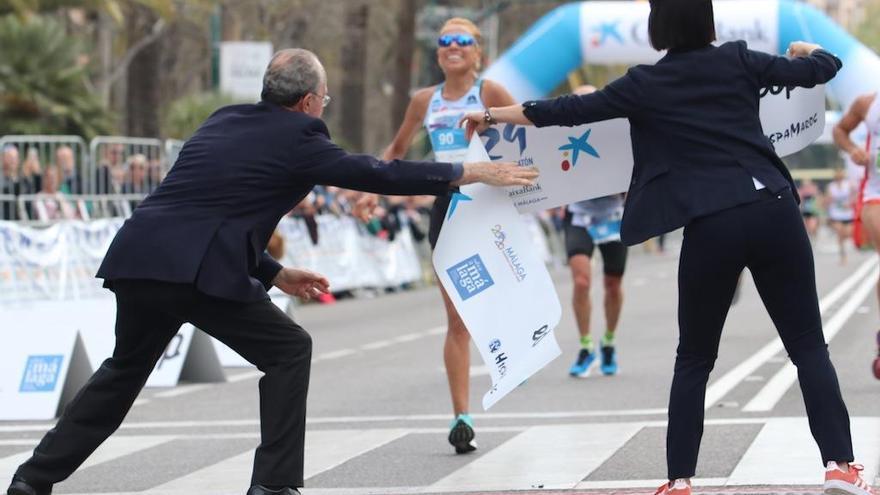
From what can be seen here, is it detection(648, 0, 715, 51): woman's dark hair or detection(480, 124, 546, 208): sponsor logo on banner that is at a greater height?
detection(648, 0, 715, 51): woman's dark hair

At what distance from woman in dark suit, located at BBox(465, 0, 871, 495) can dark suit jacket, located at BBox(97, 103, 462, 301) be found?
0.89 m

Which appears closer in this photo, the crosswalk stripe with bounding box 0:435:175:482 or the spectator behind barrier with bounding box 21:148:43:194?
the crosswalk stripe with bounding box 0:435:175:482

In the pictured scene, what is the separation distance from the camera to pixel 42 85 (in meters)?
33.8

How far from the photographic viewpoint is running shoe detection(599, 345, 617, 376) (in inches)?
511

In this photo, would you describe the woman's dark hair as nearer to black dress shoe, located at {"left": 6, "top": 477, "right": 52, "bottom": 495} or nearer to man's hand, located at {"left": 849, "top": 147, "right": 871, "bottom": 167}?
black dress shoe, located at {"left": 6, "top": 477, "right": 52, "bottom": 495}

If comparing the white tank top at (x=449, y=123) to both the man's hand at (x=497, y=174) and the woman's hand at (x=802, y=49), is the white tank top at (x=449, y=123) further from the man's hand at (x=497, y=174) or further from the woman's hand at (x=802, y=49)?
the woman's hand at (x=802, y=49)

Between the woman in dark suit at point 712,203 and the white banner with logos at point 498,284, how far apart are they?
122cm

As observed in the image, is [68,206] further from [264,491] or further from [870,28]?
[870,28]

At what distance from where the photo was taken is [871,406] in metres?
10.2

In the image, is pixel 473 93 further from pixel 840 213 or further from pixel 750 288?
pixel 840 213

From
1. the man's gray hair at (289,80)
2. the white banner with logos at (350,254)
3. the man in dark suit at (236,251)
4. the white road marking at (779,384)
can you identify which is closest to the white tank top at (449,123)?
the man in dark suit at (236,251)

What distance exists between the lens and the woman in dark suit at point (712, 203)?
629 centimetres

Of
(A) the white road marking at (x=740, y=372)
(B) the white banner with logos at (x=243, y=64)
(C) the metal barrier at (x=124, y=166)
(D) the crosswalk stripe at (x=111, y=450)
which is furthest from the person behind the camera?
(B) the white banner with logos at (x=243, y=64)

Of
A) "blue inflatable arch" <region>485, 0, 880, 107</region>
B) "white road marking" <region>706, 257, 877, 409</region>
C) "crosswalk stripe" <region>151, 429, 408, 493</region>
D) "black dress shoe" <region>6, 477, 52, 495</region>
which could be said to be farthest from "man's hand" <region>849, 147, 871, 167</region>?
"blue inflatable arch" <region>485, 0, 880, 107</region>
